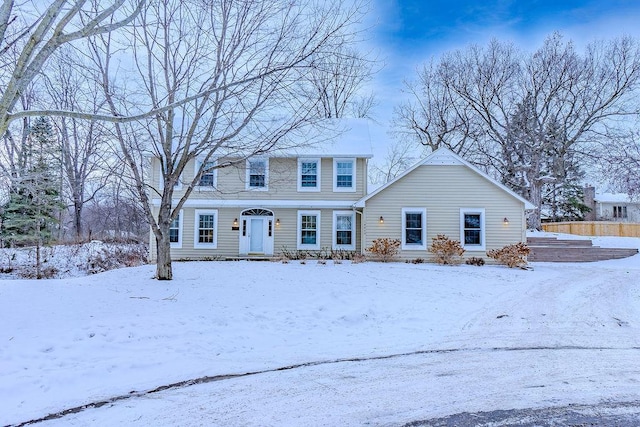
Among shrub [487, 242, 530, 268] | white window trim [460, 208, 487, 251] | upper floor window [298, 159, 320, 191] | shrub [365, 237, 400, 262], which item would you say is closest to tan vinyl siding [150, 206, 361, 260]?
upper floor window [298, 159, 320, 191]

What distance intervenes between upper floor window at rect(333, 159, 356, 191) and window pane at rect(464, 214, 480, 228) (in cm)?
486

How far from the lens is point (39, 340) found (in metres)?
4.79

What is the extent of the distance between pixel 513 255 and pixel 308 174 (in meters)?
8.85

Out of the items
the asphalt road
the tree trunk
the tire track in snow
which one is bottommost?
the tire track in snow

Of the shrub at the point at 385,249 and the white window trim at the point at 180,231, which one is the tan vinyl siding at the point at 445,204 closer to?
the shrub at the point at 385,249

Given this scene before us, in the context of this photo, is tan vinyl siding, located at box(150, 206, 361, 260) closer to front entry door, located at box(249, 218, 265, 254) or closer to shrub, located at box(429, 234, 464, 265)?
front entry door, located at box(249, 218, 265, 254)

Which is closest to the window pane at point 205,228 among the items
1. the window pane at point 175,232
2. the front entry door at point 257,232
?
the window pane at point 175,232

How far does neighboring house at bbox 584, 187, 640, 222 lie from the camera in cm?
3647

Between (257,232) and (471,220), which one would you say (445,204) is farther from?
(257,232)

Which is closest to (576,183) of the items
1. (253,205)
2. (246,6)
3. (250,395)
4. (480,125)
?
(480,125)

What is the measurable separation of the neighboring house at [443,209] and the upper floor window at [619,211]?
29894 mm

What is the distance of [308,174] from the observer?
16984 mm

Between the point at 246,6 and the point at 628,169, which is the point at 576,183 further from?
the point at 246,6

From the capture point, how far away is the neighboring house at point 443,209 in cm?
1530
